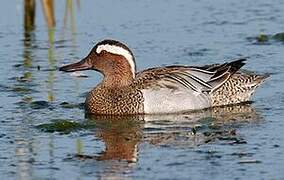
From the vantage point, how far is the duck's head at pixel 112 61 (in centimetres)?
1262

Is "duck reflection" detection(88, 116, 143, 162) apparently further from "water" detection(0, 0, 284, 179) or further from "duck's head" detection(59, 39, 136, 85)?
"duck's head" detection(59, 39, 136, 85)

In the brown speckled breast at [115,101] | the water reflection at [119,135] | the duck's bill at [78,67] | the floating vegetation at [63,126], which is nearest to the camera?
the water reflection at [119,135]

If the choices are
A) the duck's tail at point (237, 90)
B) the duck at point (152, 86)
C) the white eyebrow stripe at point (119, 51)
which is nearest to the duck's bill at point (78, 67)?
the duck at point (152, 86)

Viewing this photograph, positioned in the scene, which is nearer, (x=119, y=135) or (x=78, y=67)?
(x=119, y=135)

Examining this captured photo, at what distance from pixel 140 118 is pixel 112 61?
34.3 inches

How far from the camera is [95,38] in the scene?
52.4 ft

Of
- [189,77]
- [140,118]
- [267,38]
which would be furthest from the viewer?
[267,38]

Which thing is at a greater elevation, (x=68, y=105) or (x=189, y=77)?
(x=189, y=77)

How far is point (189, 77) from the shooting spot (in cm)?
1269

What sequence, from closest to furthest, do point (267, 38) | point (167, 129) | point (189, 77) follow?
point (167, 129)
point (189, 77)
point (267, 38)

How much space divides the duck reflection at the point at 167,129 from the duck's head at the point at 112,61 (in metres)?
0.60

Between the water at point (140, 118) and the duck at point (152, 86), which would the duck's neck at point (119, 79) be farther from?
the water at point (140, 118)

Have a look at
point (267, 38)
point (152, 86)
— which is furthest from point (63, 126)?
point (267, 38)

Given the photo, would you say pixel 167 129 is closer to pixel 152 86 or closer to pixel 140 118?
pixel 140 118
